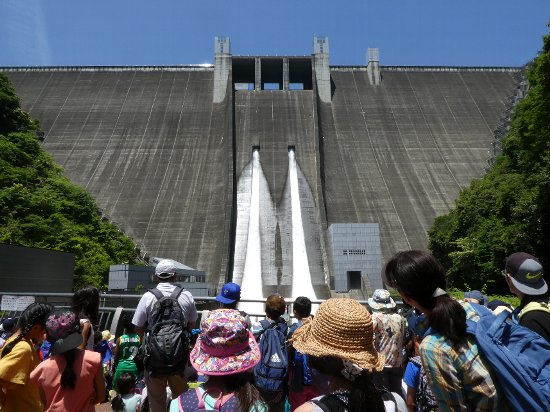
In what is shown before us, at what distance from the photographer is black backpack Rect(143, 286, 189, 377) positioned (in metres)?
3.41

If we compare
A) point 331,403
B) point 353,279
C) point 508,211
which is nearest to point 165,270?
point 331,403

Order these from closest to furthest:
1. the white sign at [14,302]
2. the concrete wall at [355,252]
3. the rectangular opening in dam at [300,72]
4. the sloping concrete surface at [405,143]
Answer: the white sign at [14,302]
the concrete wall at [355,252]
the sloping concrete surface at [405,143]
the rectangular opening in dam at [300,72]

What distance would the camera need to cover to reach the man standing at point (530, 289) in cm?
266

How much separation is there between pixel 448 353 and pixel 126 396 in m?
3.42

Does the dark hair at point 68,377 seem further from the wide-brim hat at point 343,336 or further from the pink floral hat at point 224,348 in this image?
the wide-brim hat at point 343,336

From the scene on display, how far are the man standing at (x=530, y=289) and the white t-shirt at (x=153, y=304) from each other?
7.86ft

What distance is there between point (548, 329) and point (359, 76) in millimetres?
37948

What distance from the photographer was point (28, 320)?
3252 mm

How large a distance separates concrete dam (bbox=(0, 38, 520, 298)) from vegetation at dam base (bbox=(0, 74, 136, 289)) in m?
3.92

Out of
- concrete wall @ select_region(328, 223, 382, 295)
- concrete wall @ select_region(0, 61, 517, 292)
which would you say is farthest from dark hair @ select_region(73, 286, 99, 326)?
concrete wall @ select_region(0, 61, 517, 292)

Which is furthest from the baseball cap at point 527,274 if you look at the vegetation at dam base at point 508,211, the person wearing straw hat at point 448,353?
the vegetation at dam base at point 508,211

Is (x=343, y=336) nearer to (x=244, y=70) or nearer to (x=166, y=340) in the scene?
(x=166, y=340)

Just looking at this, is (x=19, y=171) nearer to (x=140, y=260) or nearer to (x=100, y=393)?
(x=140, y=260)

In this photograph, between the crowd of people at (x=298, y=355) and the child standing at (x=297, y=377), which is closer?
the crowd of people at (x=298, y=355)
